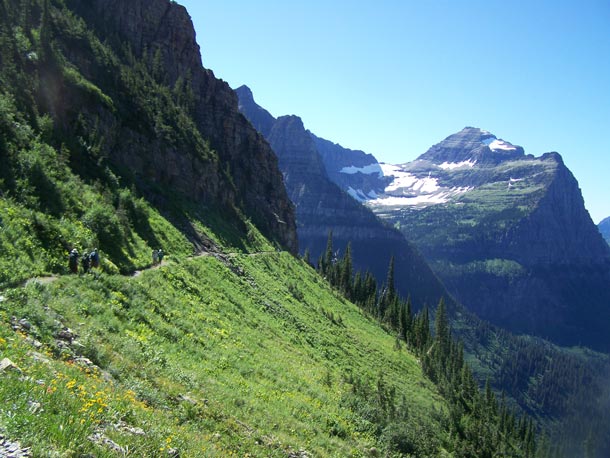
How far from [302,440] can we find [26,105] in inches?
1475

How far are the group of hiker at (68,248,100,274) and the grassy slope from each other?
3.24 feet

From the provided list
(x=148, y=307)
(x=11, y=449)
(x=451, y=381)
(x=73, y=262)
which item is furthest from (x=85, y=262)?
(x=451, y=381)

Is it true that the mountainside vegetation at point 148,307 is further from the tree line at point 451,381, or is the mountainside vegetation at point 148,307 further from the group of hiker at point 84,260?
the tree line at point 451,381

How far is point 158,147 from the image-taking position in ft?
208

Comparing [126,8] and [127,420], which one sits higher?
[126,8]

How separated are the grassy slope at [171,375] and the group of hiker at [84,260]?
989mm

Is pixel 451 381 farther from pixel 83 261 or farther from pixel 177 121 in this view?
pixel 83 261

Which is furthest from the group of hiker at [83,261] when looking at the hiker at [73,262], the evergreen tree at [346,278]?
the evergreen tree at [346,278]

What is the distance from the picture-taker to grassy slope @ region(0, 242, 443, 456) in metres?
9.42

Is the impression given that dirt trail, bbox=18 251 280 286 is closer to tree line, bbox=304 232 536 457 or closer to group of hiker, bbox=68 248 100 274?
group of hiker, bbox=68 248 100 274

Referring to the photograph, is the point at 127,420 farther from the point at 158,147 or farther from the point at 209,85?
the point at 209,85

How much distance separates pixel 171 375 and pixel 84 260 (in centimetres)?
1049

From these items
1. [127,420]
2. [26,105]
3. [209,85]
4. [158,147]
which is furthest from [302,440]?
[209,85]

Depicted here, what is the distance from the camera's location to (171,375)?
16.4 m
